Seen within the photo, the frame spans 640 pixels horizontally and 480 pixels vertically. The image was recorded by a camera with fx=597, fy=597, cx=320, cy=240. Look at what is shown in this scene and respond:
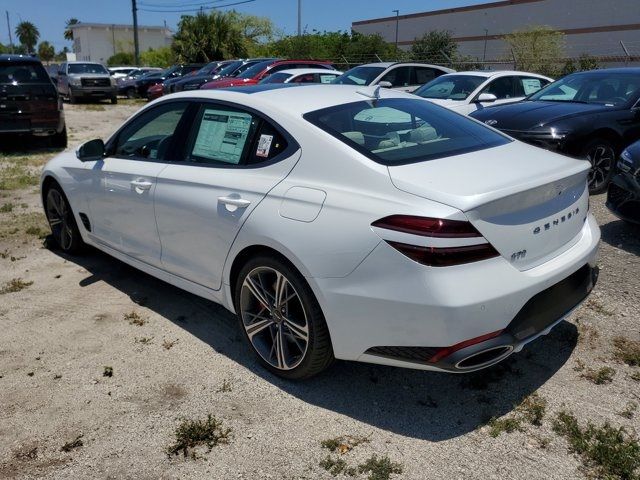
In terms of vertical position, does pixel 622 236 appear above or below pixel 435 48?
below

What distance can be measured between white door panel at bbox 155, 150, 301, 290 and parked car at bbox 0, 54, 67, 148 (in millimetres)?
8339

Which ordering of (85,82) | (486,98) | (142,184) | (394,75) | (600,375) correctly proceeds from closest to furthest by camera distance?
1. (600,375)
2. (142,184)
3. (486,98)
4. (394,75)
5. (85,82)

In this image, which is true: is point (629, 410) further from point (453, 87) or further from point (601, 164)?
point (453, 87)

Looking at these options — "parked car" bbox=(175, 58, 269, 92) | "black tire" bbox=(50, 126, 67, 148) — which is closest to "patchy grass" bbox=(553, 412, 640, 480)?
"black tire" bbox=(50, 126, 67, 148)

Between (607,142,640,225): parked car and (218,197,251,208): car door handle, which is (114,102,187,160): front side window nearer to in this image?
(218,197,251,208): car door handle

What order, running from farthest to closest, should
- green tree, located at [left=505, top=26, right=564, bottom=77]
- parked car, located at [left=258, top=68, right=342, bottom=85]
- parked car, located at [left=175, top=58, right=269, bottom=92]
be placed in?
1. green tree, located at [left=505, top=26, right=564, bottom=77]
2. parked car, located at [left=175, top=58, right=269, bottom=92]
3. parked car, located at [left=258, top=68, right=342, bottom=85]

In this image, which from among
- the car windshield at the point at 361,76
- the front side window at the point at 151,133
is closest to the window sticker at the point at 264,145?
the front side window at the point at 151,133

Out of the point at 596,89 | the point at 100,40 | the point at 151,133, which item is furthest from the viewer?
the point at 100,40

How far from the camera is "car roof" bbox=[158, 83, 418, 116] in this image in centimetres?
347

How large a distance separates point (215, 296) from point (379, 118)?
1.49 meters

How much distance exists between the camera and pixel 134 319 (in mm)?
4238

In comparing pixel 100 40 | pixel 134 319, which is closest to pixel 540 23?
pixel 134 319

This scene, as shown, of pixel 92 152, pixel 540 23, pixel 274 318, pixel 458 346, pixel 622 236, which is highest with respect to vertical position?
pixel 540 23

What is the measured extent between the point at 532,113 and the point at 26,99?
8.74 meters
